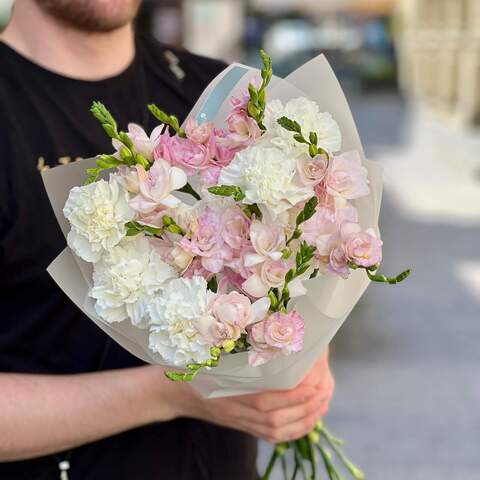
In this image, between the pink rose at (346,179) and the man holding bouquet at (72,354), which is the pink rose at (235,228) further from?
the man holding bouquet at (72,354)

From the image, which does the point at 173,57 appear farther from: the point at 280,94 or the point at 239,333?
the point at 239,333

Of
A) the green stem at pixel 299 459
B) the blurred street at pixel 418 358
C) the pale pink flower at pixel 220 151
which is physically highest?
the pale pink flower at pixel 220 151

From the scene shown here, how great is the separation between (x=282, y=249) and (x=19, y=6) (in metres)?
0.77

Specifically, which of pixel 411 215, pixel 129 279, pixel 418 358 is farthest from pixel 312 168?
pixel 411 215

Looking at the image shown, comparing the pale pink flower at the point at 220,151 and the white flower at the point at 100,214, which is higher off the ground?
the pale pink flower at the point at 220,151

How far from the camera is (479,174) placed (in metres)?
10.7

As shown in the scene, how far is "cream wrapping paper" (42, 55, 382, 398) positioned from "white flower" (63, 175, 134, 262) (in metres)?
0.11

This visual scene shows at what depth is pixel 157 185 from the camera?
1229mm

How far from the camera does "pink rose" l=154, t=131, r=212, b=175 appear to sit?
1265 millimetres

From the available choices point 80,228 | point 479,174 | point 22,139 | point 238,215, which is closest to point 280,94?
point 238,215

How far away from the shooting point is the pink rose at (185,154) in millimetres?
1265

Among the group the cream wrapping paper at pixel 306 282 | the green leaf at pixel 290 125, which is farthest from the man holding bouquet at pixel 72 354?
the green leaf at pixel 290 125

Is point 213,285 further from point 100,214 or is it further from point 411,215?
point 411,215

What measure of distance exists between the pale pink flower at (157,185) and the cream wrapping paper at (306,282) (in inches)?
6.9
